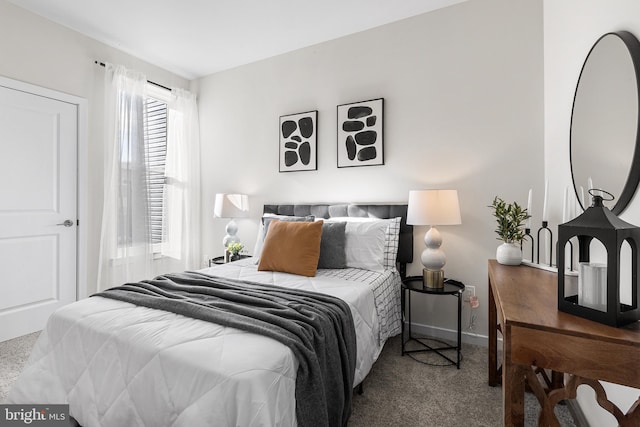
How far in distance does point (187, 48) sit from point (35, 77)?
138 cm

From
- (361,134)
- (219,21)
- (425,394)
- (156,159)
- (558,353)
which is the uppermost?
(219,21)

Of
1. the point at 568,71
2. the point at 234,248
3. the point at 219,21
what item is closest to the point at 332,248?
the point at 234,248

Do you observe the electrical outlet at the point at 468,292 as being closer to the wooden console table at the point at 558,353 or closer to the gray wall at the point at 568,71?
the gray wall at the point at 568,71

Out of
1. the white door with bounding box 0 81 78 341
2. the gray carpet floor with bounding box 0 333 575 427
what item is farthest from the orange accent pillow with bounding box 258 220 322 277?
the white door with bounding box 0 81 78 341

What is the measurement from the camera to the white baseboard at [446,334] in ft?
8.57

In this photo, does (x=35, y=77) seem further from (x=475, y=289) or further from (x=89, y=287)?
(x=475, y=289)

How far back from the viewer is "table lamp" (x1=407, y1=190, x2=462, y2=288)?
238cm

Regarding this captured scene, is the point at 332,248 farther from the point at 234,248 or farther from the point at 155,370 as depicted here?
the point at 155,370

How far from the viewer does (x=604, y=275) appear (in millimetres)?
966

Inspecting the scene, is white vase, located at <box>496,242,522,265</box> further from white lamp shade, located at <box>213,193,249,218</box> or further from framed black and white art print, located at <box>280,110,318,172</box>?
white lamp shade, located at <box>213,193,249,218</box>

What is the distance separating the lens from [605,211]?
0.98 metres

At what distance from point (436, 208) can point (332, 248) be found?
0.84 metres

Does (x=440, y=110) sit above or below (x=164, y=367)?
above

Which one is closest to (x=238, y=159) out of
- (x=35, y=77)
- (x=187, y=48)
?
(x=187, y=48)
